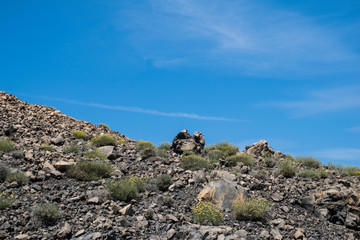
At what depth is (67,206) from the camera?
13.5m

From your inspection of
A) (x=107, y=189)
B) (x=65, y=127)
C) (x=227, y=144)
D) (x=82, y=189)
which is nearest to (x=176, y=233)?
(x=107, y=189)

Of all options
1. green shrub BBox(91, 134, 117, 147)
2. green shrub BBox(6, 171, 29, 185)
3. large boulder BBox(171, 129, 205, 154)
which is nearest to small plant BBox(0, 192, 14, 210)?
green shrub BBox(6, 171, 29, 185)

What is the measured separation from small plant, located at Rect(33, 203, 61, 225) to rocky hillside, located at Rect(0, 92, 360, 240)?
1.3 inches

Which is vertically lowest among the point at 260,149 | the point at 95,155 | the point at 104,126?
the point at 95,155

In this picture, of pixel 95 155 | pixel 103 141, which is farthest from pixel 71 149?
pixel 103 141

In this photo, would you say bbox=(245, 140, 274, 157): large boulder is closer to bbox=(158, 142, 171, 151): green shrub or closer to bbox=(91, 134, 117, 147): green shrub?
bbox=(158, 142, 171, 151): green shrub

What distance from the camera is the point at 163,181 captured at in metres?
16.8

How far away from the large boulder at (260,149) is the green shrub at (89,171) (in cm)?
1235

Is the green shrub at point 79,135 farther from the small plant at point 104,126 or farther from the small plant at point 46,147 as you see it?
the small plant at point 104,126

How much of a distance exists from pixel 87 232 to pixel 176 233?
2974 millimetres

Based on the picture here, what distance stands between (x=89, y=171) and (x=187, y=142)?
29.4 ft

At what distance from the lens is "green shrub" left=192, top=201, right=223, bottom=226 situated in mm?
13530

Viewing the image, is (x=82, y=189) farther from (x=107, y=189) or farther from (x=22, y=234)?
(x=22, y=234)

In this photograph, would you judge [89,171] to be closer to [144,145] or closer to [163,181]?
[163,181]
